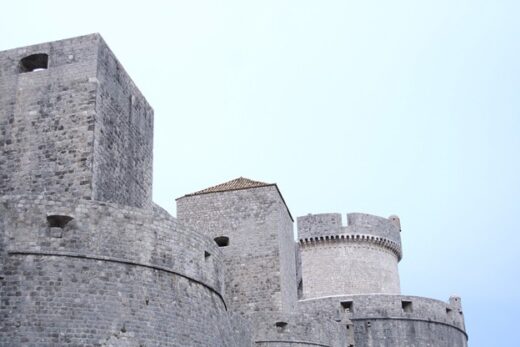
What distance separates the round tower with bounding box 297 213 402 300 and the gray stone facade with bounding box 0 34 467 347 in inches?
252

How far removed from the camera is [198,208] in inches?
886

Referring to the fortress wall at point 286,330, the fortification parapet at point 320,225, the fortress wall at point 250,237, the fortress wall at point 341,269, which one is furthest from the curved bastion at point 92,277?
the fortification parapet at point 320,225

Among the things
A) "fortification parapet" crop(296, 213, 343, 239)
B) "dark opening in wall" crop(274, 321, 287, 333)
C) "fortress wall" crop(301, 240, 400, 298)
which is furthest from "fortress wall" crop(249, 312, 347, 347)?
"fortification parapet" crop(296, 213, 343, 239)

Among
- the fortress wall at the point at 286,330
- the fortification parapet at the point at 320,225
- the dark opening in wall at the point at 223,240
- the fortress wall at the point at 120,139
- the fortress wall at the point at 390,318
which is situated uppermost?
the fortification parapet at the point at 320,225

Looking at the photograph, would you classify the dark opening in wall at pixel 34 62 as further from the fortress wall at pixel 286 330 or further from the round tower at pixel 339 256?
the round tower at pixel 339 256

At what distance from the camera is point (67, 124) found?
1532cm

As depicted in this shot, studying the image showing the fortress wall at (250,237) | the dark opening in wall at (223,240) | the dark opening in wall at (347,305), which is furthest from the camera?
the dark opening in wall at (347,305)

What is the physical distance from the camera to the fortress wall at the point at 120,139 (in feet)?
50.3

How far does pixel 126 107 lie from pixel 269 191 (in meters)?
6.50

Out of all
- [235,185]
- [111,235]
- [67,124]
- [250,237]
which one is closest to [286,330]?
[250,237]

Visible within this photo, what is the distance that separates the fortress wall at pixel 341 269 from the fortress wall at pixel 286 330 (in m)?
9.99

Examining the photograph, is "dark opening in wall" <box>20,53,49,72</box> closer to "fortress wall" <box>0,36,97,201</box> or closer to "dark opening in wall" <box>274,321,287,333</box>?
"fortress wall" <box>0,36,97,201</box>

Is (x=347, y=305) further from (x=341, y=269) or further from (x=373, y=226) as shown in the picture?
(x=373, y=226)

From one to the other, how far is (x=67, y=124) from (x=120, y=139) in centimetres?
135
